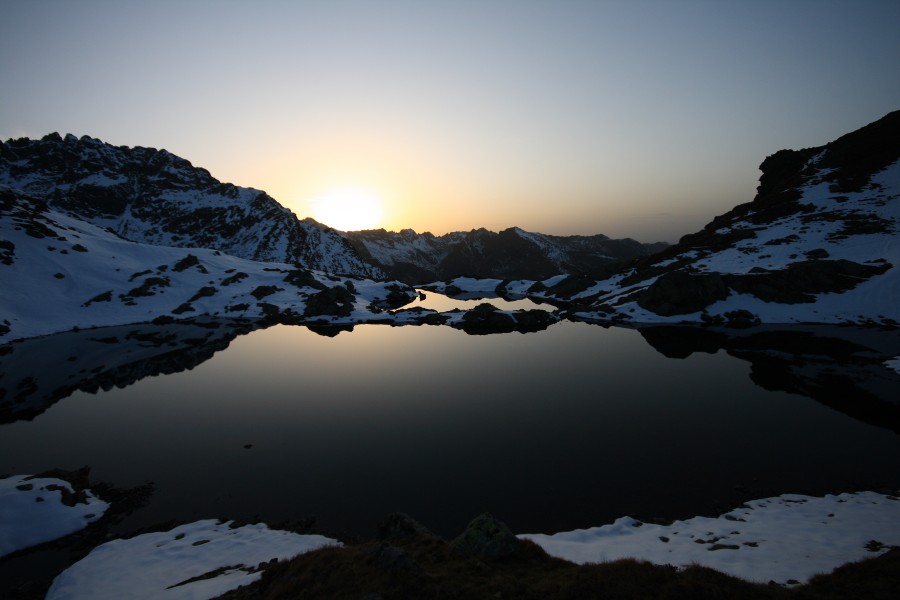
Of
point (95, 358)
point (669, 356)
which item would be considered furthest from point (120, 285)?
point (669, 356)

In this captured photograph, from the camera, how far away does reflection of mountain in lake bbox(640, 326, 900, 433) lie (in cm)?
3434

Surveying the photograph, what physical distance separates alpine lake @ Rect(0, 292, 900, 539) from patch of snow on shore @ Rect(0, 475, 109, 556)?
7.49 ft

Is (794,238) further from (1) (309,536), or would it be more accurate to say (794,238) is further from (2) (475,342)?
(1) (309,536)

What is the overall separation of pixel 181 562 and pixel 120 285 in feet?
345

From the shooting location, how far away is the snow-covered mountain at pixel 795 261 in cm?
7112

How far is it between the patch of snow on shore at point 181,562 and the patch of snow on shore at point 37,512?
373 cm

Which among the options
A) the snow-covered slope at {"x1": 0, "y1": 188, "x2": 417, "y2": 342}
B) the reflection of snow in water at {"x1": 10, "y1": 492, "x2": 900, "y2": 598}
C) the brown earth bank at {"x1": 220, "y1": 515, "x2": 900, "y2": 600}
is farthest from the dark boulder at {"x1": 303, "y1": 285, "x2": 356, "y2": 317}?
the brown earth bank at {"x1": 220, "y1": 515, "x2": 900, "y2": 600}

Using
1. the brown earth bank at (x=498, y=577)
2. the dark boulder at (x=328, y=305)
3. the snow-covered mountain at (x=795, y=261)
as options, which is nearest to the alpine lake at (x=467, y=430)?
the brown earth bank at (x=498, y=577)

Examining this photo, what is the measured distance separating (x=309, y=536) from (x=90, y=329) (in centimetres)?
8864

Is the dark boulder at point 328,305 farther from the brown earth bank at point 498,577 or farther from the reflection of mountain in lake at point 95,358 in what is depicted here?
the brown earth bank at point 498,577

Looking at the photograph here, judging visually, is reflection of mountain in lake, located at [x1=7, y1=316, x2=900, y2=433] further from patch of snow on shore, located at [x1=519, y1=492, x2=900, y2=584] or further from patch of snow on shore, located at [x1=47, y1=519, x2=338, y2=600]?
patch of snow on shore, located at [x1=47, y1=519, x2=338, y2=600]

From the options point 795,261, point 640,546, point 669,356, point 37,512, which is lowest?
point 640,546

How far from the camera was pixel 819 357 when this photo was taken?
1897 inches

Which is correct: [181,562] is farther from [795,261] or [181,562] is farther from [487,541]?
[795,261]
